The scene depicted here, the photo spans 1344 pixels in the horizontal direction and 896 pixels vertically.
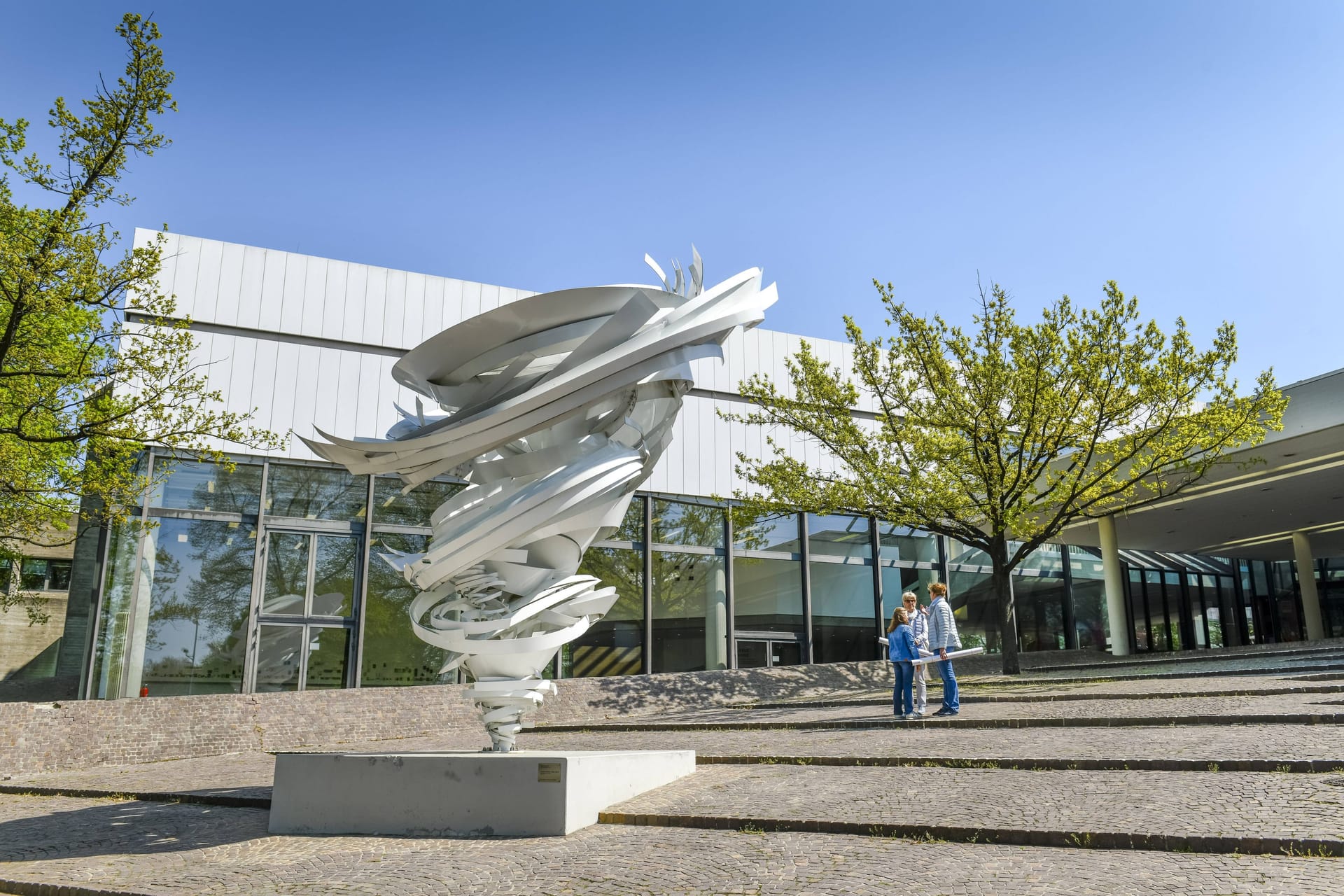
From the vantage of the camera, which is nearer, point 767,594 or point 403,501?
point 403,501

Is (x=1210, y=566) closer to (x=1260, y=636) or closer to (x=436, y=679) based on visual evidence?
(x=1260, y=636)

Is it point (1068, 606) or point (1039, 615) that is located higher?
point (1068, 606)

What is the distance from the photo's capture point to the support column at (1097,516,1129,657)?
25203 mm

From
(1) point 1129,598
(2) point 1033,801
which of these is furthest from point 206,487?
(1) point 1129,598

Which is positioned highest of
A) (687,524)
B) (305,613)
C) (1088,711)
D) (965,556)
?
(687,524)

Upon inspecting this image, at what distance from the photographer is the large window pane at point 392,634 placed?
18.7 m

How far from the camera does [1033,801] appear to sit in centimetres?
644

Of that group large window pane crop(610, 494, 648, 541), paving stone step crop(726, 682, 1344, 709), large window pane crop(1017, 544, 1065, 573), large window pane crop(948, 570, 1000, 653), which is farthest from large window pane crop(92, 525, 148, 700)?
large window pane crop(1017, 544, 1065, 573)

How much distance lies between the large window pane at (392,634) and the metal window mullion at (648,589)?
13.6 ft

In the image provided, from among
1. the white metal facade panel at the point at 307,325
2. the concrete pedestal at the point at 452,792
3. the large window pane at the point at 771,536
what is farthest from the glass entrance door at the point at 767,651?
the concrete pedestal at the point at 452,792

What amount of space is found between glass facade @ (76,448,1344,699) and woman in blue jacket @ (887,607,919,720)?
7277 mm

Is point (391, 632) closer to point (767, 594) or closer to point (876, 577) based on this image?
point (767, 594)

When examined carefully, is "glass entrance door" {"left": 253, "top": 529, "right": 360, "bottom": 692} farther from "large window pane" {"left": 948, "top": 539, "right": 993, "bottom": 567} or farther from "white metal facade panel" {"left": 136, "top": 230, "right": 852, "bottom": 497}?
"large window pane" {"left": 948, "top": 539, "right": 993, "bottom": 567}

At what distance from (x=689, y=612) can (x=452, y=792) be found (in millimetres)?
14851
